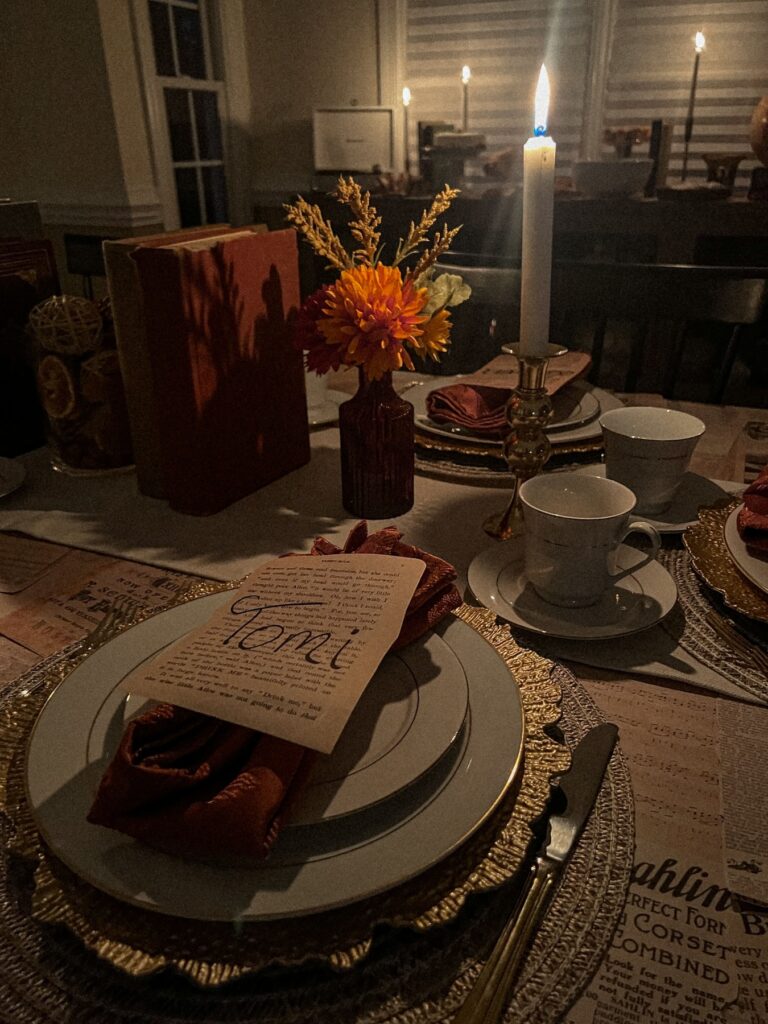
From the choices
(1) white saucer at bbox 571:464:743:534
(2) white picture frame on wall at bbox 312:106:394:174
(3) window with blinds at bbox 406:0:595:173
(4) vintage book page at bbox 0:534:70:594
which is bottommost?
(4) vintage book page at bbox 0:534:70:594

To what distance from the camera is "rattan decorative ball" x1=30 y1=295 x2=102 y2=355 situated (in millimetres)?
794

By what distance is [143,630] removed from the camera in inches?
19.5

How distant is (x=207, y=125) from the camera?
12.0 ft

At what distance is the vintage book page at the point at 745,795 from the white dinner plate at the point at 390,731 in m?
0.16

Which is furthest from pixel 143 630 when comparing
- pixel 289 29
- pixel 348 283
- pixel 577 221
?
pixel 289 29

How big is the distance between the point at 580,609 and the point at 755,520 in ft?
0.54

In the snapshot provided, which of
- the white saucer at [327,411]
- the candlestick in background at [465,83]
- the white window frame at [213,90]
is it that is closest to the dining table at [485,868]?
the white saucer at [327,411]

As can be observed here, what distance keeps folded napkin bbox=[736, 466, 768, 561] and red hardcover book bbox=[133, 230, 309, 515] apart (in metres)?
0.49

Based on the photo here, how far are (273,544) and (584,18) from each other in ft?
10.4

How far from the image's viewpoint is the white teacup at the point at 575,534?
55cm

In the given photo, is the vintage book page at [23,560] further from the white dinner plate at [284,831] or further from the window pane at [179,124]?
the window pane at [179,124]

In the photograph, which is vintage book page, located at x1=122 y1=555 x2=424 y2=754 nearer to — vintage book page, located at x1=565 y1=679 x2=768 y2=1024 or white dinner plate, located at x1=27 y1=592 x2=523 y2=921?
white dinner plate, located at x1=27 y1=592 x2=523 y2=921

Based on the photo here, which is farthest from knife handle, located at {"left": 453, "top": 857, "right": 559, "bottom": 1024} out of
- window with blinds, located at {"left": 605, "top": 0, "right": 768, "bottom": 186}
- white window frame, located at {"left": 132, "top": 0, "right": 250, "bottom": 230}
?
white window frame, located at {"left": 132, "top": 0, "right": 250, "bottom": 230}

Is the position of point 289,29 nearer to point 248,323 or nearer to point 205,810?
point 248,323
